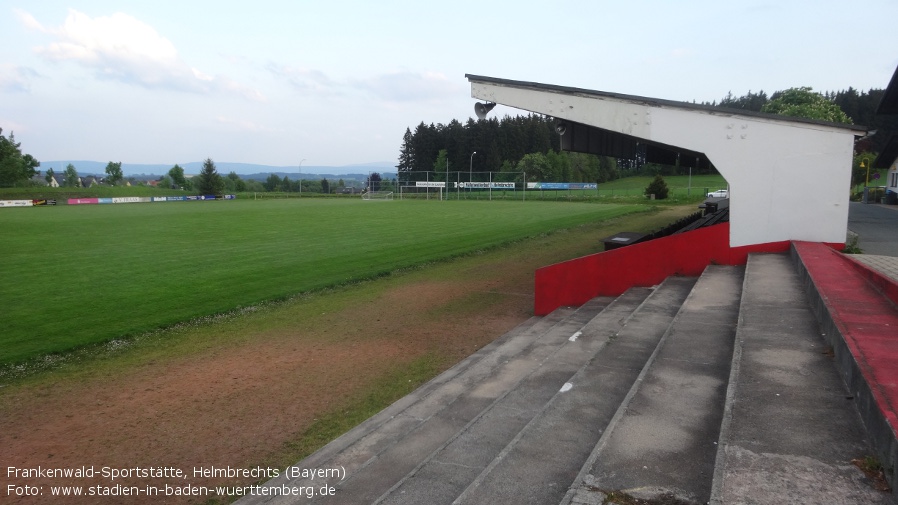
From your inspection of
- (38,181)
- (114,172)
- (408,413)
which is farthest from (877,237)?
(114,172)

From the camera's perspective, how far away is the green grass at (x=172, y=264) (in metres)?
10.4

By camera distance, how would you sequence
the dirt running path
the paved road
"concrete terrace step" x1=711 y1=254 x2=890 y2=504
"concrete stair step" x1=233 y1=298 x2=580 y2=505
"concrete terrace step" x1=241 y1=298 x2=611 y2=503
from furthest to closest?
the paved road, the dirt running path, "concrete stair step" x1=233 y1=298 x2=580 y2=505, "concrete terrace step" x1=241 y1=298 x2=611 y2=503, "concrete terrace step" x1=711 y1=254 x2=890 y2=504

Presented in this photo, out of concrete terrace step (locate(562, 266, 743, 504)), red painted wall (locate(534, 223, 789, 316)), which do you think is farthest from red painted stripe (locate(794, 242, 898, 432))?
red painted wall (locate(534, 223, 789, 316))

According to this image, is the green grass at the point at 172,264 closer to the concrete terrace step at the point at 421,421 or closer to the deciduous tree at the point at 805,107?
the concrete terrace step at the point at 421,421

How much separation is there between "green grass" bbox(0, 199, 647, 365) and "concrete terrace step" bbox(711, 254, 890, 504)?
356 inches

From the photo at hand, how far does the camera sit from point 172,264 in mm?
16266

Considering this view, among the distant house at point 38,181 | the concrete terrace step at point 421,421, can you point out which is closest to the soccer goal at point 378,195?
the distant house at point 38,181

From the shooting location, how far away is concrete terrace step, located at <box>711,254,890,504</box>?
10.0 feet

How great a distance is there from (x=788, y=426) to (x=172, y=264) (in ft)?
52.3

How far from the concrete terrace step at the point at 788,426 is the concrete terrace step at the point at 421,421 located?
2365 mm

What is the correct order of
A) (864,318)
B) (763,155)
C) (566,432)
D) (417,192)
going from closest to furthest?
1. (566,432)
2. (864,318)
3. (763,155)
4. (417,192)

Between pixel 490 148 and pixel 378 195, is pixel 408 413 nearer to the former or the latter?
pixel 378 195

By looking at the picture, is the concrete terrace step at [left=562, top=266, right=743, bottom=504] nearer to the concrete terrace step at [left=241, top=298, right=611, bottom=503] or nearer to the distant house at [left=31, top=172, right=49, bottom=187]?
the concrete terrace step at [left=241, top=298, right=611, bottom=503]

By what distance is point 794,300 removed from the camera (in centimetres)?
677
